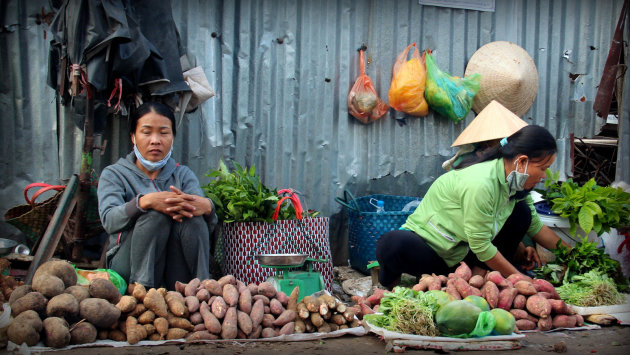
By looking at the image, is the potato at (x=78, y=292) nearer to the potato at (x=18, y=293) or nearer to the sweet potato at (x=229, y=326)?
the potato at (x=18, y=293)

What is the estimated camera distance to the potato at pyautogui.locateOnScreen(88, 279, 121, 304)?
2561 millimetres

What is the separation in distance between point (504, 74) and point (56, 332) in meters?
4.48

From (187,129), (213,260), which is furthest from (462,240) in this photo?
(187,129)

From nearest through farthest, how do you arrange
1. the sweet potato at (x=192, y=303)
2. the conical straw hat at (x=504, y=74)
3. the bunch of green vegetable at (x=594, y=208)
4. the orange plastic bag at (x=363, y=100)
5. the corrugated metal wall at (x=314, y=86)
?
1. the sweet potato at (x=192, y=303)
2. the bunch of green vegetable at (x=594, y=208)
3. the corrugated metal wall at (x=314, y=86)
4. the orange plastic bag at (x=363, y=100)
5. the conical straw hat at (x=504, y=74)

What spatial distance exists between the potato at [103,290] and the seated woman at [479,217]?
177cm

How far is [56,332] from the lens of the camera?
2.31 meters

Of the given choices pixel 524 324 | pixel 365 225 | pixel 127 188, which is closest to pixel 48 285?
pixel 127 188

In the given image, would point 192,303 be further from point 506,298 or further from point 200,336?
point 506,298

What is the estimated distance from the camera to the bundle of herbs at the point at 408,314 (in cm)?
265

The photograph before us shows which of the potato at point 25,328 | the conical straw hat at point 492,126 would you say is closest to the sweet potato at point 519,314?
the conical straw hat at point 492,126

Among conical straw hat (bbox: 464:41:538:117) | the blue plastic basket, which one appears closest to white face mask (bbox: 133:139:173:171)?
the blue plastic basket

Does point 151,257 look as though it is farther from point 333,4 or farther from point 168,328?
point 333,4

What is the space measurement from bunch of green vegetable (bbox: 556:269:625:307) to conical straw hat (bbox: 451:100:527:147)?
1.43m

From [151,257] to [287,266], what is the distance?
795 mm
